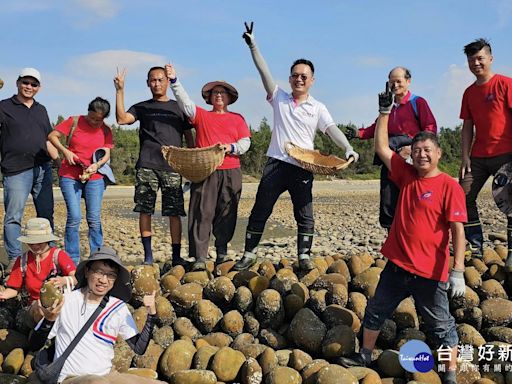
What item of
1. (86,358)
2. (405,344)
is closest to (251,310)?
(405,344)

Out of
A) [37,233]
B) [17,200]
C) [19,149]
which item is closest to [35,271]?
[37,233]

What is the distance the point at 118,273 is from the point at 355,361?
175cm

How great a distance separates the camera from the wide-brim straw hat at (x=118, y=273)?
9.87 feet

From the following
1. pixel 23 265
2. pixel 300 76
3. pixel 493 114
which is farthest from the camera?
pixel 300 76

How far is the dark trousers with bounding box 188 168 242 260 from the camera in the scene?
5.10 metres

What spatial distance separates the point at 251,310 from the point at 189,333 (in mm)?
559

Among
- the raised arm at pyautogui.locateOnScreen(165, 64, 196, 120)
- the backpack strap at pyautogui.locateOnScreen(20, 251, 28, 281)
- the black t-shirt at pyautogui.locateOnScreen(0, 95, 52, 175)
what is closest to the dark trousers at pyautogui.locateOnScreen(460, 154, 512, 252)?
the raised arm at pyautogui.locateOnScreen(165, 64, 196, 120)

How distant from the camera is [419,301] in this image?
11.3 ft

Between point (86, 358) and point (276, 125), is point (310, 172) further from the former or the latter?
point (86, 358)

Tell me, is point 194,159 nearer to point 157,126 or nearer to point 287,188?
point 157,126

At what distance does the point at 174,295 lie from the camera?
14.5 ft

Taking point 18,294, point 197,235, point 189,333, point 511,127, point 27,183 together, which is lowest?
point 189,333

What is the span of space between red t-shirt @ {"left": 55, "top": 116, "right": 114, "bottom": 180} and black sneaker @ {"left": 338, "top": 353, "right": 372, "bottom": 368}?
3.14 meters

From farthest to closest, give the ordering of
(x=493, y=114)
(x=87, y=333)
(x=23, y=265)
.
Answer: (x=493, y=114) → (x=23, y=265) → (x=87, y=333)
